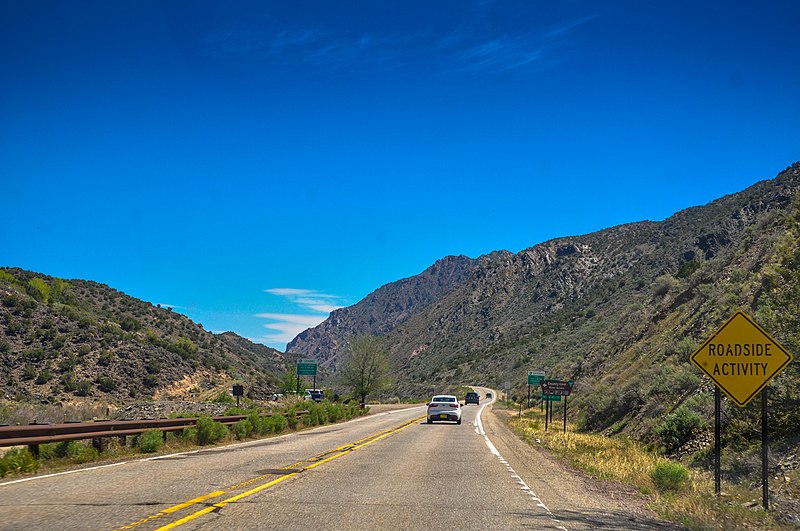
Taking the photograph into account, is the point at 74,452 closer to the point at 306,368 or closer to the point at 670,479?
the point at 670,479

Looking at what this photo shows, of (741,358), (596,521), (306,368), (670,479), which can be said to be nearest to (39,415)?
(670,479)

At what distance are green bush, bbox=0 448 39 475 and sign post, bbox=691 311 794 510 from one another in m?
13.6

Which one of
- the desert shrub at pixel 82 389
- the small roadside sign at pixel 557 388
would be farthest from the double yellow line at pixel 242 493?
the desert shrub at pixel 82 389

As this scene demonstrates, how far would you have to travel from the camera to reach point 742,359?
11172mm

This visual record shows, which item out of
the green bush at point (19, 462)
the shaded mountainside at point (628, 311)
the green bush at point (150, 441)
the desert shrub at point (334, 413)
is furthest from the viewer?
the desert shrub at point (334, 413)

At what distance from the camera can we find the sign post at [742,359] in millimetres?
10844

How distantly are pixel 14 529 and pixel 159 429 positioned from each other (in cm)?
1293

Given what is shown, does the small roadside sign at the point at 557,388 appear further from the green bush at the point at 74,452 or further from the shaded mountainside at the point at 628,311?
the green bush at the point at 74,452

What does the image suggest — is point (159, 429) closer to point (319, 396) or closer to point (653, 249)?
A: point (319, 396)

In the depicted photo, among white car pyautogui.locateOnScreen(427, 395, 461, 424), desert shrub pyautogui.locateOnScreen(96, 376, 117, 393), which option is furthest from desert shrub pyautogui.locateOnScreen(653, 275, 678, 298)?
desert shrub pyautogui.locateOnScreen(96, 376, 117, 393)

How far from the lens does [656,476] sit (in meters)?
13.5

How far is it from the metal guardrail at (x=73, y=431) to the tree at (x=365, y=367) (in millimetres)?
53827

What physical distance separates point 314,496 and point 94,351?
53413 millimetres

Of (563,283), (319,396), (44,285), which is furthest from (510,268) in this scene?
(44,285)
